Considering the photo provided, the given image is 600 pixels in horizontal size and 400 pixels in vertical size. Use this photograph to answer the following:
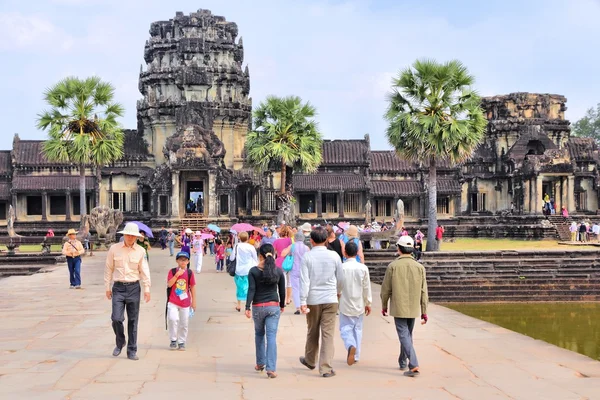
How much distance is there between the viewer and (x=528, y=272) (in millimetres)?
24422

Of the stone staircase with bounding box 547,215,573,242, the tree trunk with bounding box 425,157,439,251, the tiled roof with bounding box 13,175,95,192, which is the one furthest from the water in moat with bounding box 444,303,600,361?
the tiled roof with bounding box 13,175,95,192

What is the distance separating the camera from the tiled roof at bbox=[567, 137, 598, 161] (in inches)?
2103

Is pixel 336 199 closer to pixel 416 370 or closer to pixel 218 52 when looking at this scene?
pixel 218 52

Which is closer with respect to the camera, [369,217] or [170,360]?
[170,360]

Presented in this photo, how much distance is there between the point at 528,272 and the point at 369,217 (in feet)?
69.3

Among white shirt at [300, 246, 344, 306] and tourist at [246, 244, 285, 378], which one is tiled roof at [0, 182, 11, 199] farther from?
white shirt at [300, 246, 344, 306]

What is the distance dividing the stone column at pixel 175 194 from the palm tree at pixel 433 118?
15.3 m

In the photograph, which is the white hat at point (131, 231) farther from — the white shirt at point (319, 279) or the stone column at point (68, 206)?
the stone column at point (68, 206)

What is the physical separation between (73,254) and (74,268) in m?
0.65

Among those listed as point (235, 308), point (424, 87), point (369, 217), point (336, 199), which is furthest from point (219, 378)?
point (336, 199)

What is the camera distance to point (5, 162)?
48062 millimetres

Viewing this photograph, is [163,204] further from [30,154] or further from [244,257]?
[244,257]

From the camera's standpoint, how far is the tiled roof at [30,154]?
1854 inches

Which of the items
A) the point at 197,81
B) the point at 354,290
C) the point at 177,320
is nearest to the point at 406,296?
the point at 354,290
